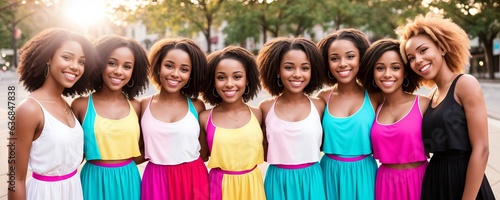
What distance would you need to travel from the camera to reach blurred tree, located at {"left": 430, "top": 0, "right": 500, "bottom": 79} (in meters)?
23.7

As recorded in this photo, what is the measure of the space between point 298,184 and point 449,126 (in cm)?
111

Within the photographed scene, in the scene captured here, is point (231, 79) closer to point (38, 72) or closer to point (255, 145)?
point (255, 145)

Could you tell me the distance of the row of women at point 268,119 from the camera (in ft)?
9.34

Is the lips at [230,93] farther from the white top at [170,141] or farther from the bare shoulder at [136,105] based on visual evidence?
the bare shoulder at [136,105]

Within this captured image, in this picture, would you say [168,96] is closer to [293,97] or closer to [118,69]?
[118,69]

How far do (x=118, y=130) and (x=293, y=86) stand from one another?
130 cm

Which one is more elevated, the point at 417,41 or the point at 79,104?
the point at 417,41

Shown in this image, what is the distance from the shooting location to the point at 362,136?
329cm

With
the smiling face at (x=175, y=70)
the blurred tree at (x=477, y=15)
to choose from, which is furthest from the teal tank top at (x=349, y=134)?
the blurred tree at (x=477, y=15)

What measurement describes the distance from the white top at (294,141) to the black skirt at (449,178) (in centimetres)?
81

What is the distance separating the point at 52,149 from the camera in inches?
107

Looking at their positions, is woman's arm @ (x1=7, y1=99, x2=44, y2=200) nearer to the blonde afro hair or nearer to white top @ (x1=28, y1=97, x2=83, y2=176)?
white top @ (x1=28, y1=97, x2=83, y2=176)

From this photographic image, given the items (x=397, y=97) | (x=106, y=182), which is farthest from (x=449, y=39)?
(x=106, y=182)

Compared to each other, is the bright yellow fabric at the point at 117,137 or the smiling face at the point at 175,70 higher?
the smiling face at the point at 175,70
